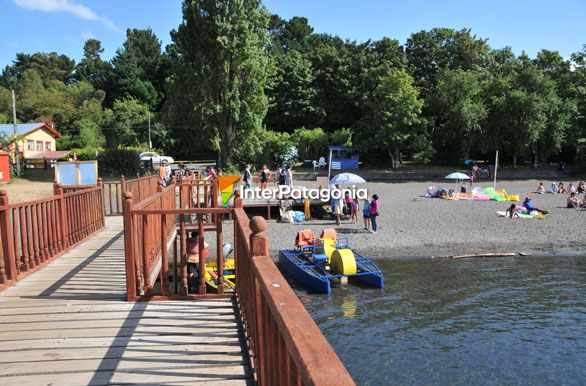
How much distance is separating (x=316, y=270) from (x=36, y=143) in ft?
141

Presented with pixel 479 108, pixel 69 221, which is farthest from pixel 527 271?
pixel 479 108

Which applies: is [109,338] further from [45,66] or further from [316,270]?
[45,66]

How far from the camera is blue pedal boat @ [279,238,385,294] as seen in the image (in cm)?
1426

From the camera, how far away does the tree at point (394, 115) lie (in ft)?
138

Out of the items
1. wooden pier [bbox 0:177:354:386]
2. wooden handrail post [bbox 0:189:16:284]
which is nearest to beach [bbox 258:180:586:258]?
wooden pier [bbox 0:177:354:386]

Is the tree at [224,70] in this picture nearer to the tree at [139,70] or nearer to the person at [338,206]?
the person at [338,206]

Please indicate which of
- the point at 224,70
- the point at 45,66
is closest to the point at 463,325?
A: the point at 224,70

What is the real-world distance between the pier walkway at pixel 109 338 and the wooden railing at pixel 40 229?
0.35 meters

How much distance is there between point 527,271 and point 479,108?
29.8m

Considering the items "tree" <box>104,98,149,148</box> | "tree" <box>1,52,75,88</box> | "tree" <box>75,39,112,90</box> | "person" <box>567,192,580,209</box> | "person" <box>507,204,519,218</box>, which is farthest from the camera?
"tree" <box>1,52,75,88</box>

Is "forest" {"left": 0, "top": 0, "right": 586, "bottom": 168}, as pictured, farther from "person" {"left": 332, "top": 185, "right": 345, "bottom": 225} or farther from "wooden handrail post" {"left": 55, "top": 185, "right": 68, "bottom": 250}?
"wooden handrail post" {"left": 55, "top": 185, "right": 68, "bottom": 250}

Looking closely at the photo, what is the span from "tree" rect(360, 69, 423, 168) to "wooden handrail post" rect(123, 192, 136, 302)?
38734 mm

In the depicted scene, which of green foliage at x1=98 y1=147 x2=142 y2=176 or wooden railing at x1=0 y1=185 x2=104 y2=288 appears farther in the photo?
green foliage at x1=98 y1=147 x2=142 y2=176

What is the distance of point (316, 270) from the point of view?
15.3 meters
